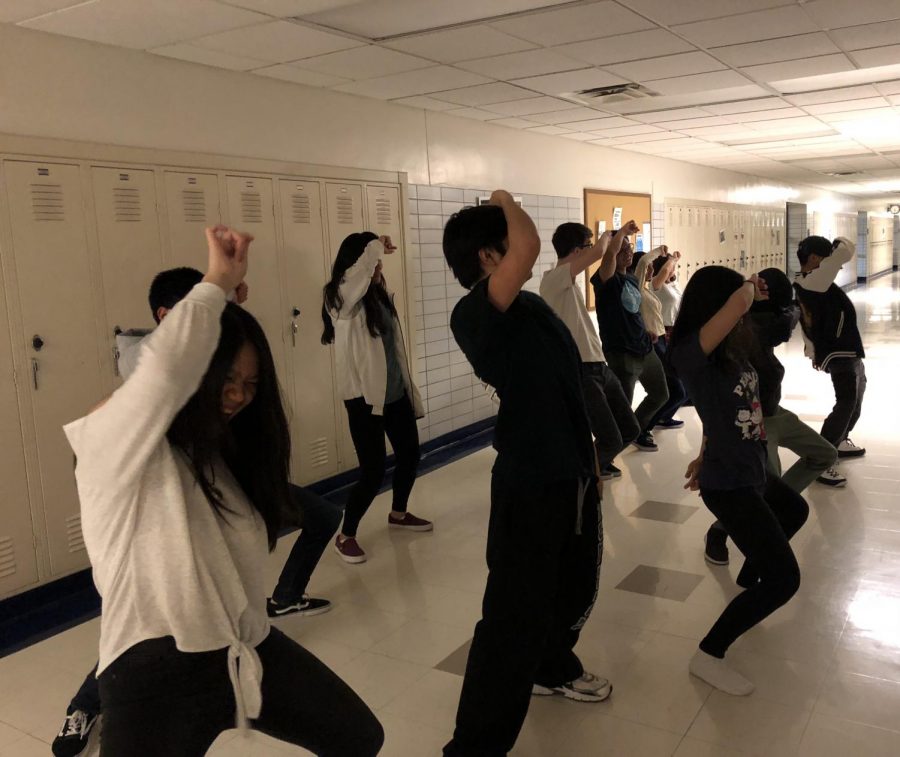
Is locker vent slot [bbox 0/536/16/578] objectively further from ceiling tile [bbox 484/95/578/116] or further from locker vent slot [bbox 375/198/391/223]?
ceiling tile [bbox 484/95/578/116]

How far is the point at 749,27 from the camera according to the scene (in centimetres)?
433

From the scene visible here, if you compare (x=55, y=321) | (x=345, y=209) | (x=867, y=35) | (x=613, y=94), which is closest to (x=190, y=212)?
(x=55, y=321)

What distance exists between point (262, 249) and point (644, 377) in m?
2.82

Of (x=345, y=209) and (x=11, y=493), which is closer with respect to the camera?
(x=11, y=493)

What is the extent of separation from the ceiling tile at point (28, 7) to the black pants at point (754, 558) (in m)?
3.23

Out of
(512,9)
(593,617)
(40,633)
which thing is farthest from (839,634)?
(40,633)

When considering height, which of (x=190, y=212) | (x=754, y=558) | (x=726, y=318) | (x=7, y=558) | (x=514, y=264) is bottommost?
(x=7, y=558)

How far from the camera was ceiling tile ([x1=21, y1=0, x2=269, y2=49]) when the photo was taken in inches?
136

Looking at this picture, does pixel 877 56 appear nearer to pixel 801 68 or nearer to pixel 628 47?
pixel 801 68

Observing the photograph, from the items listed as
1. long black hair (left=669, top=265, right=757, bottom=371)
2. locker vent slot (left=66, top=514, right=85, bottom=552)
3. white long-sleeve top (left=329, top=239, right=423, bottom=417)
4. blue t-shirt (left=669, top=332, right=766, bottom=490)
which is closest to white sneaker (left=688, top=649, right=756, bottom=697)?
blue t-shirt (left=669, top=332, right=766, bottom=490)

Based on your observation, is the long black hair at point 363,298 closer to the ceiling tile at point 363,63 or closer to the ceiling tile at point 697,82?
Result: the ceiling tile at point 363,63

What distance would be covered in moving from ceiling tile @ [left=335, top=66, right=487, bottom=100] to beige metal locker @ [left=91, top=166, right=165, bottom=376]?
170cm

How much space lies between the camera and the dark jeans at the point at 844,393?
5090 millimetres

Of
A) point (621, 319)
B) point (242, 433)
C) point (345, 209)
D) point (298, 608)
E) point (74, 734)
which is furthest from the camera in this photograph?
point (345, 209)
